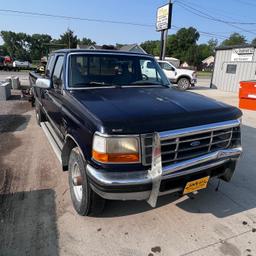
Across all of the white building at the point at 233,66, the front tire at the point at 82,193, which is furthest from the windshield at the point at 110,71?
the white building at the point at 233,66

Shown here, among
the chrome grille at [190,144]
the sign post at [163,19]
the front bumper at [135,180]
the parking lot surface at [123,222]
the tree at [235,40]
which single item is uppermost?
the tree at [235,40]

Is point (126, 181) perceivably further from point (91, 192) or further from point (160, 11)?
point (160, 11)

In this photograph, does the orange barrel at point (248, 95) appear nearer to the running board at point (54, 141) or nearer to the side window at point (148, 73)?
the side window at point (148, 73)

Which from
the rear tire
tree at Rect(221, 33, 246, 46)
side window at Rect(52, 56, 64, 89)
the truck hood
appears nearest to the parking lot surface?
the truck hood

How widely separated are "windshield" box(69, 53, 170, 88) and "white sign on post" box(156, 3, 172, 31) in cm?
1577

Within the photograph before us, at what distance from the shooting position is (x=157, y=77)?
4281 mm

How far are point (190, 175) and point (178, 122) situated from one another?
0.59 meters

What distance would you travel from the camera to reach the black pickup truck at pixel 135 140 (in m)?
2.35

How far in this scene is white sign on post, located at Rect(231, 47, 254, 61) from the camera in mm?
16422

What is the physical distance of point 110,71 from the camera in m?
3.86

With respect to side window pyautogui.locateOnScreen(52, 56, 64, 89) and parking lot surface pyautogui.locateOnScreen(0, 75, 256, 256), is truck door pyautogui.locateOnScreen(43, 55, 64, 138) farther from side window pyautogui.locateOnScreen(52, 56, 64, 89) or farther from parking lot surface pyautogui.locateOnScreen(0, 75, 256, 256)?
parking lot surface pyautogui.locateOnScreen(0, 75, 256, 256)

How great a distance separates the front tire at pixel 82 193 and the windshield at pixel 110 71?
1.07 m

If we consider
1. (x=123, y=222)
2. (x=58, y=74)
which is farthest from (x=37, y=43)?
(x=123, y=222)

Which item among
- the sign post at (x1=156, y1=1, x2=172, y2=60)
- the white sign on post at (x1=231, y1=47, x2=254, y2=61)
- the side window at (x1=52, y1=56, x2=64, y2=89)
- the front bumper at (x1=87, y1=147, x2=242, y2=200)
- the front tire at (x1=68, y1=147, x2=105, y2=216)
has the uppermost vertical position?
the sign post at (x1=156, y1=1, x2=172, y2=60)
